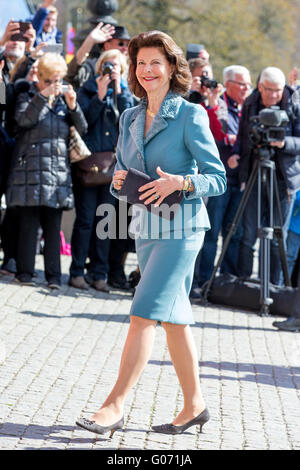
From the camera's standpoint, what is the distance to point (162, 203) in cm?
441

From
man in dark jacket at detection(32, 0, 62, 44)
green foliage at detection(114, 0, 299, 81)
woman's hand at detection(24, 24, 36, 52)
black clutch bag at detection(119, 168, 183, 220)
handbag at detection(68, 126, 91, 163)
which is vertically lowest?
handbag at detection(68, 126, 91, 163)

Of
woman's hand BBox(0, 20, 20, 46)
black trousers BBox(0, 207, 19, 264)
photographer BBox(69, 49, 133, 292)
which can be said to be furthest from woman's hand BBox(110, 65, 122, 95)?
black trousers BBox(0, 207, 19, 264)

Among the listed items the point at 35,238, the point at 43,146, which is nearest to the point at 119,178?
the point at 43,146

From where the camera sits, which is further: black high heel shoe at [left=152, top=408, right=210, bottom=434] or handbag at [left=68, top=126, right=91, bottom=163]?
handbag at [left=68, top=126, right=91, bottom=163]

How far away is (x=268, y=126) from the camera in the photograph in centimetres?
885

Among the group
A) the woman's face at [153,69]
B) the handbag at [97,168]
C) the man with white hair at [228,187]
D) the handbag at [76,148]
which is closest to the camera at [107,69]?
the handbag at [76,148]

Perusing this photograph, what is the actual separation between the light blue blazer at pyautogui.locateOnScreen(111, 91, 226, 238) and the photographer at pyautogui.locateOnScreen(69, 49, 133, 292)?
180 inches

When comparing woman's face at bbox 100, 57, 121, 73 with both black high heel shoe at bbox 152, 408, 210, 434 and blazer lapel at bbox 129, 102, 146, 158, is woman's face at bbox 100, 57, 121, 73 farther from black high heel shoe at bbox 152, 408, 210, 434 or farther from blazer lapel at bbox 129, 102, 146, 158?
black high heel shoe at bbox 152, 408, 210, 434

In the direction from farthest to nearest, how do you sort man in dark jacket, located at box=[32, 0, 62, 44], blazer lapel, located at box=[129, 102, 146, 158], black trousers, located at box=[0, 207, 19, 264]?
man in dark jacket, located at box=[32, 0, 62, 44] < black trousers, located at box=[0, 207, 19, 264] < blazer lapel, located at box=[129, 102, 146, 158]

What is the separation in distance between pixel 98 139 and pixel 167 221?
192 inches

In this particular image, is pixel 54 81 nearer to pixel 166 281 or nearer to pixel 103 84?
pixel 103 84

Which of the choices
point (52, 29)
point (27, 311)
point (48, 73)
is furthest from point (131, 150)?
point (52, 29)

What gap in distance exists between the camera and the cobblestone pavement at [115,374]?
457 cm

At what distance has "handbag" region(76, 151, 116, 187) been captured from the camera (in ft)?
29.9
